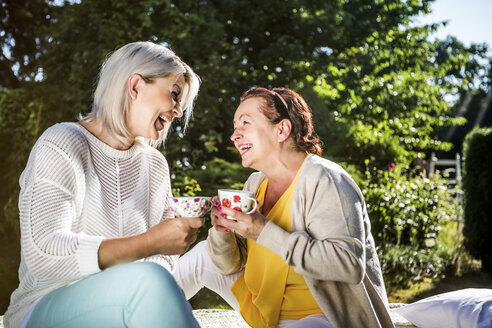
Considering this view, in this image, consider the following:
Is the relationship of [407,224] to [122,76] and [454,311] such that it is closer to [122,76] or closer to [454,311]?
[454,311]

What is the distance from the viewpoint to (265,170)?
260cm

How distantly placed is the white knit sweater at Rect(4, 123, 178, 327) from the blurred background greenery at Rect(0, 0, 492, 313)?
3123 mm

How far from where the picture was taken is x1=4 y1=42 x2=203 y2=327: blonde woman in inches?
59.7

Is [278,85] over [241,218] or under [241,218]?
over

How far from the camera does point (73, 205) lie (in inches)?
76.0

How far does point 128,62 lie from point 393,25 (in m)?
9.65

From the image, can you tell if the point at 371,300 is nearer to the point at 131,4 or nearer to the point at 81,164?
the point at 81,164

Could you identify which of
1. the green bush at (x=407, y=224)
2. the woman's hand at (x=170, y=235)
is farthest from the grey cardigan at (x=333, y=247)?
the green bush at (x=407, y=224)

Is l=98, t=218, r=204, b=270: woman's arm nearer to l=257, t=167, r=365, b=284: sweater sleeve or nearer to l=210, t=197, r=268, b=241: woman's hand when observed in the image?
l=210, t=197, r=268, b=241: woman's hand

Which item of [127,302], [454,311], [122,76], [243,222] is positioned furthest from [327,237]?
[454,311]

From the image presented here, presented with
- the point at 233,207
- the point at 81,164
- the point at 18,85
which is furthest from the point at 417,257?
the point at 18,85

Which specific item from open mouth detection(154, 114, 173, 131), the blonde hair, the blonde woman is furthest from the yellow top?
the blonde hair

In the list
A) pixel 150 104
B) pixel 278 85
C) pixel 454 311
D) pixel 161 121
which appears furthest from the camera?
pixel 278 85

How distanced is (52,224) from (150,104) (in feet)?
2.56
